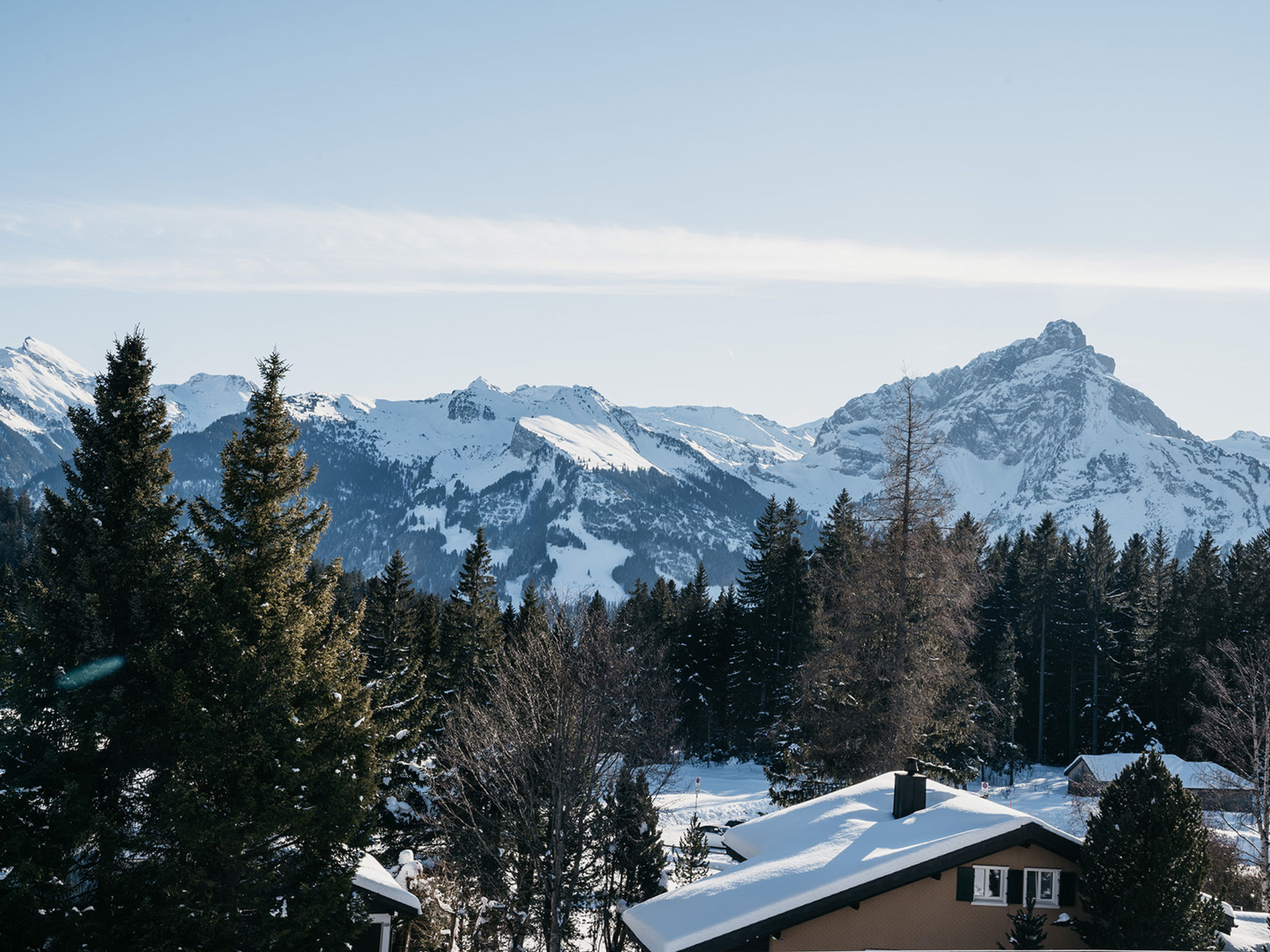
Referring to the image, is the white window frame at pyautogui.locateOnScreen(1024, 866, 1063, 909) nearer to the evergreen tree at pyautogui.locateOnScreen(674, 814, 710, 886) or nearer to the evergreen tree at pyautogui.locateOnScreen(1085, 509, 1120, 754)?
the evergreen tree at pyautogui.locateOnScreen(674, 814, 710, 886)

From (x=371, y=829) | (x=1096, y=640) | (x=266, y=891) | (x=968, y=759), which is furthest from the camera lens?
(x=1096, y=640)

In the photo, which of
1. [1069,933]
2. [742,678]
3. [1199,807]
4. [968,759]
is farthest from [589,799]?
[742,678]

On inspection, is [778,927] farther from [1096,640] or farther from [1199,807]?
[1096,640]

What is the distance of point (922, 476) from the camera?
27.3 m

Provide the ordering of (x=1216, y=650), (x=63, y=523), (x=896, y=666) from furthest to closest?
(x=1216, y=650) → (x=896, y=666) → (x=63, y=523)

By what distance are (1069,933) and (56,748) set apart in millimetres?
18455

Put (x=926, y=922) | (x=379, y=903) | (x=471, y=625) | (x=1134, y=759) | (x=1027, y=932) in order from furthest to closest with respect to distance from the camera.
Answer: (x=471, y=625) < (x=1134, y=759) < (x=379, y=903) < (x=926, y=922) < (x=1027, y=932)

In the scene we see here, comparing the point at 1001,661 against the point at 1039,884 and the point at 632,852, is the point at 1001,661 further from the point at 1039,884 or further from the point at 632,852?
the point at 1039,884

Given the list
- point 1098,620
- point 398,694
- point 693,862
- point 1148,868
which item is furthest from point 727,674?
point 1148,868

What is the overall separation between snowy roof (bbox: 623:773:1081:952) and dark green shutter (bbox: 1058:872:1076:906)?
0.51 metres

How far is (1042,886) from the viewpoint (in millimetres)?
17438

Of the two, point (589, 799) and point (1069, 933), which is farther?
point (589, 799)

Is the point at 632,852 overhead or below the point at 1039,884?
below

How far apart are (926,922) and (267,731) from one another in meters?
12.3
